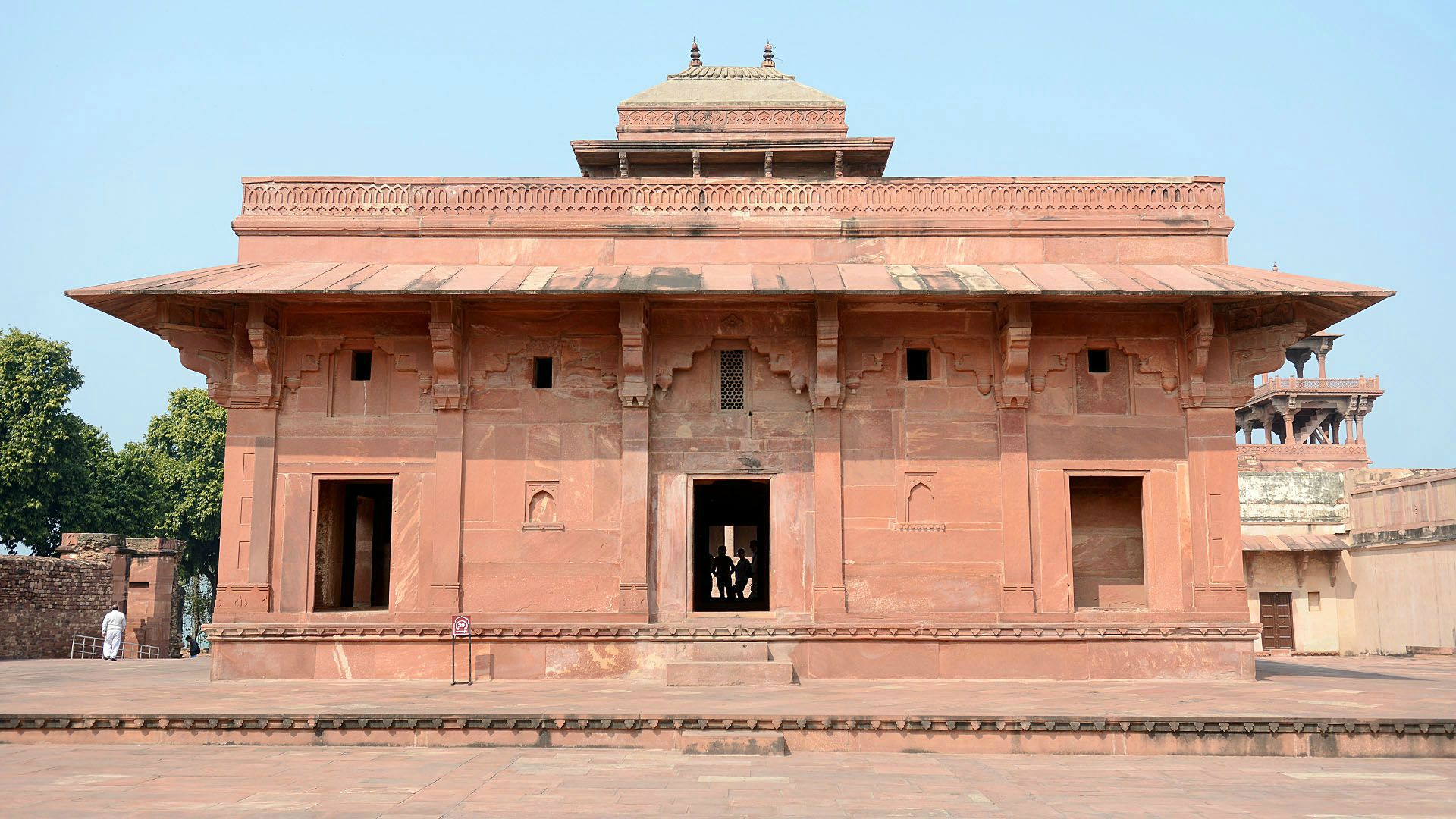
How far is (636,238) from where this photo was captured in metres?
16.7

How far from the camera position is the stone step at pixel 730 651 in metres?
15.0

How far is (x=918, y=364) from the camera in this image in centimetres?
1653

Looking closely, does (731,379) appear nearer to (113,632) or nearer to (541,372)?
(541,372)

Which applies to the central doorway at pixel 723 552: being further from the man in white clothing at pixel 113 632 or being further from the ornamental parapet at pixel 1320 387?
the ornamental parapet at pixel 1320 387

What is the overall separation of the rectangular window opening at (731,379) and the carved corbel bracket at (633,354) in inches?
41.2

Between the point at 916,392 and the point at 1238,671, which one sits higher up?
the point at 916,392

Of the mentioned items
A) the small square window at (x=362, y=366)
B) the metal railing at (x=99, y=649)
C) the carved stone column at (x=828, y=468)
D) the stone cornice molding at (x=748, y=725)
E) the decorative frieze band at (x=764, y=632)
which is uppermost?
the small square window at (x=362, y=366)

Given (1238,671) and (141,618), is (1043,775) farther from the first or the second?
(141,618)

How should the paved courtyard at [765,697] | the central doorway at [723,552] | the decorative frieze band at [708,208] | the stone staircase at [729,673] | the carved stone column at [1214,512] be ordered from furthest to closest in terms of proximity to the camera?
the central doorway at [723,552] → the decorative frieze band at [708,208] → the carved stone column at [1214,512] → the stone staircase at [729,673] → the paved courtyard at [765,697]

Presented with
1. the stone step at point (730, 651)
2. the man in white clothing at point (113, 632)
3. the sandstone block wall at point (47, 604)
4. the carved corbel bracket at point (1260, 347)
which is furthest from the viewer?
the sandstone block wall at point (47, 604)

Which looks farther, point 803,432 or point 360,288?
point 803,432

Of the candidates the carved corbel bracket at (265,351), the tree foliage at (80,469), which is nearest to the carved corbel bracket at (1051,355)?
the carved corbel bracket at (265,351)

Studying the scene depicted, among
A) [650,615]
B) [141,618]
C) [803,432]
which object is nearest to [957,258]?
[803,432]

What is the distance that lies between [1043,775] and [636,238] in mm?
9740
